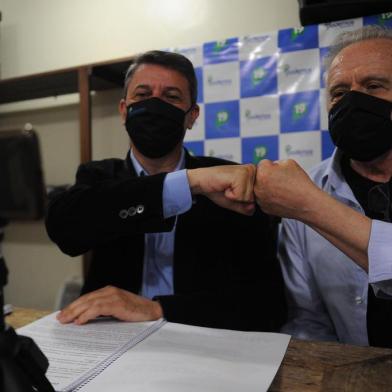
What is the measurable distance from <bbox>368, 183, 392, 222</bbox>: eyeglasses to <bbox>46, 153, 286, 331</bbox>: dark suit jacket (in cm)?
27

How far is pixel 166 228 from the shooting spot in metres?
0.78

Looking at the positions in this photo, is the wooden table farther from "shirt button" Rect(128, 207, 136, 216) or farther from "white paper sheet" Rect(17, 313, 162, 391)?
"shirt button" Rect(128, 207, 136, 216)

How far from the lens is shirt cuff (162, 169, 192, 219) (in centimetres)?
77

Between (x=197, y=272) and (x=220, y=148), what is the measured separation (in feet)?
2.68

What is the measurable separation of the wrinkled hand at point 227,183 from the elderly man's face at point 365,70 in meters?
0.34

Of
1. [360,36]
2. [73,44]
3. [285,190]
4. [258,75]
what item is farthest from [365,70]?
[73,44]

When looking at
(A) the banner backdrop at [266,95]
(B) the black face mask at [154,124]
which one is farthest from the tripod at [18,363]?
(A) the banner backdrop at [266,95]

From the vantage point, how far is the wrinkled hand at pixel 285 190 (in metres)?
0.68

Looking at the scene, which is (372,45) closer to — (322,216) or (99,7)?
(322,216)

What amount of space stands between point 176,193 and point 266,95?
985 millimetres

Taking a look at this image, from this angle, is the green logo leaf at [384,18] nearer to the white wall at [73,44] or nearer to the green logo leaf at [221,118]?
the white wall at [73,44]

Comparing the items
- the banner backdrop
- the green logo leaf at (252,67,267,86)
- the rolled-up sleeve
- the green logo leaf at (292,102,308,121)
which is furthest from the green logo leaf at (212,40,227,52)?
the rolled-up sleeve

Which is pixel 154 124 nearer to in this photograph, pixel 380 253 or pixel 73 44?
pixel 380 253

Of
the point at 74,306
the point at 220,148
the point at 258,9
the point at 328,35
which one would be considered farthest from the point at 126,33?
the point at 74,306
